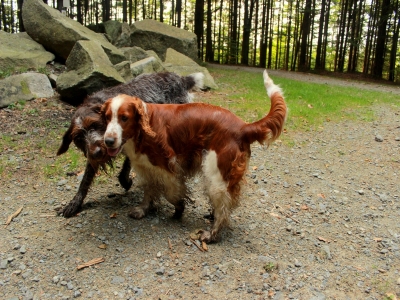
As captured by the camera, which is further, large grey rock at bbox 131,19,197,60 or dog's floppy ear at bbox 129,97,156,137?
large grey rock at bbox 131,19,197,60

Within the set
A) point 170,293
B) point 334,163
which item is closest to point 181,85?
point 334,163

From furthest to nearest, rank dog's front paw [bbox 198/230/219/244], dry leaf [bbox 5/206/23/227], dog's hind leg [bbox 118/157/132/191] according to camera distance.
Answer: dog's hind leg [bbox 118/157/132/191]
dry leaf [bbox 5/206/23/227]
dog's front paw [bbox 198/230/219/244]

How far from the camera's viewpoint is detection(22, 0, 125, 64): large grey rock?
9438 millimetres

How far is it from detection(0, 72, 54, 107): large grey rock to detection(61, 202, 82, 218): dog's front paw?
13.5 ft

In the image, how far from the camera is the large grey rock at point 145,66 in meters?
9.40

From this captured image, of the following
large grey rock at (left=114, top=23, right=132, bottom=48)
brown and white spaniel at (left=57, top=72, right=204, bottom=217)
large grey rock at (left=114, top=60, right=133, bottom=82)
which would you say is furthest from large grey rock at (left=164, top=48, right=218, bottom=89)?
brown and white spaniel at (left=57, top=72, right=204, bottom=217)

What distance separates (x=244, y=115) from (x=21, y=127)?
4.74 metres

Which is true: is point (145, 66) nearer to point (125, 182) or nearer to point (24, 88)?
point (24, 88)

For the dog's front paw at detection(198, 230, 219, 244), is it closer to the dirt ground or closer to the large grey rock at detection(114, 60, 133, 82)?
the dirt ground

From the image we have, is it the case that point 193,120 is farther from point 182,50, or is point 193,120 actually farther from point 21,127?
point 182,50

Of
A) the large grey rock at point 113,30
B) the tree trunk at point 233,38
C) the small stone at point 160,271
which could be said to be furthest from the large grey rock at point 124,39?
the tree trunk at point 233,38

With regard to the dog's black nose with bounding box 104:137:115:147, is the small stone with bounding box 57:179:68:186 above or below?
below

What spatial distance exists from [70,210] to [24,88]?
4576 mm

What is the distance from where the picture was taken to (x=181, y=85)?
232 inches
